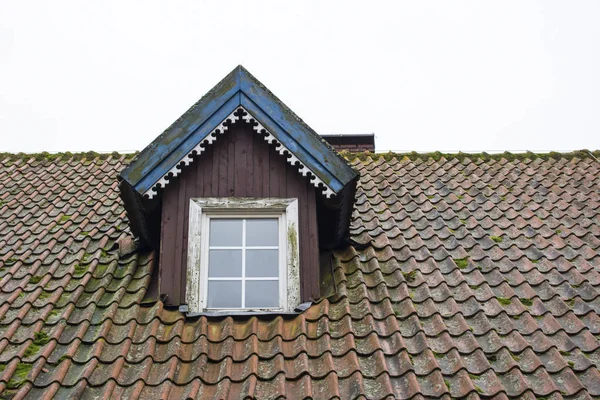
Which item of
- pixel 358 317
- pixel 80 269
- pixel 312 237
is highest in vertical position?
pixel 312 237

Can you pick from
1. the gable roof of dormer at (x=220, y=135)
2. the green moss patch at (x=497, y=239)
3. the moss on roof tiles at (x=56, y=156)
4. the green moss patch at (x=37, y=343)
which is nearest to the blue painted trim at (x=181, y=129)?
the gable roof of dormer at (x=220, y=135)

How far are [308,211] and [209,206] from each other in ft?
3.19

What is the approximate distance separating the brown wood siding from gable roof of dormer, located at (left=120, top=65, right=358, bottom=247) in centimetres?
12

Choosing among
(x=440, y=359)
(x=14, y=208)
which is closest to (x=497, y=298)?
(x=440, y=359)

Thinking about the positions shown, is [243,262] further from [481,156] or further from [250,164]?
[481,156]

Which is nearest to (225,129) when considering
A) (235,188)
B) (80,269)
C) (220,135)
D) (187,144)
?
(220,135)

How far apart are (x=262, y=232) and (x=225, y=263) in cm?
50

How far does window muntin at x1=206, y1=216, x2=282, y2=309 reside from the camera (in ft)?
21.0

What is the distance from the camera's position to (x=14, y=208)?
8.75 m

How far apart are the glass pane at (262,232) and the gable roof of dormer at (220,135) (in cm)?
57

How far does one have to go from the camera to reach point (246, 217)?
6.86 meters

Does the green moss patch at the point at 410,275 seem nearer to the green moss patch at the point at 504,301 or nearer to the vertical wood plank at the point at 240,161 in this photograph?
the green moss patch at the point at 504,301

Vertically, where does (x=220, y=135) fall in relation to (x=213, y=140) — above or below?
above

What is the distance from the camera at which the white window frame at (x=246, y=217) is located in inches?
251
